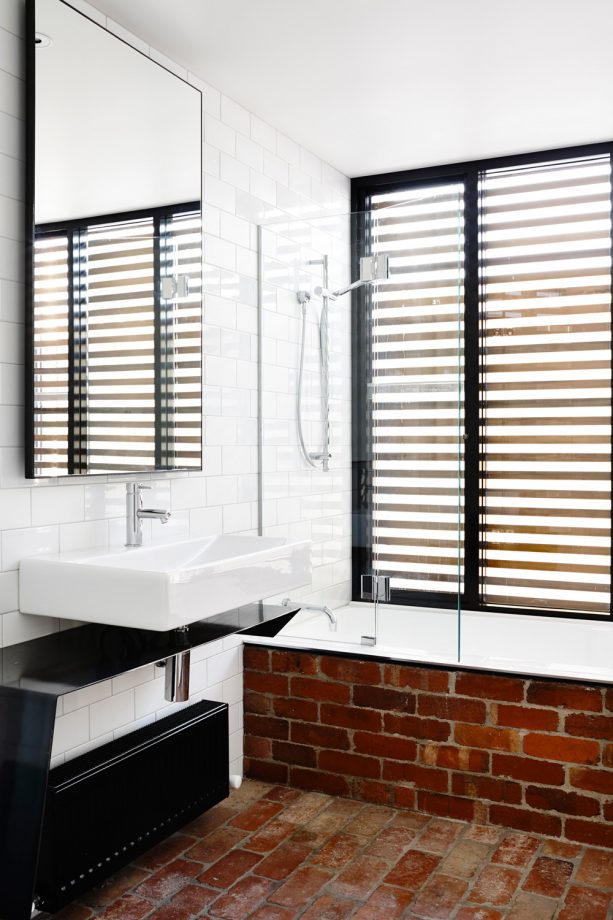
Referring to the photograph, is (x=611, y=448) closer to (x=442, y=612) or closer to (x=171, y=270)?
(x=442, y=612)

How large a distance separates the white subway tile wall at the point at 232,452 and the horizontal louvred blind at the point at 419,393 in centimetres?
18

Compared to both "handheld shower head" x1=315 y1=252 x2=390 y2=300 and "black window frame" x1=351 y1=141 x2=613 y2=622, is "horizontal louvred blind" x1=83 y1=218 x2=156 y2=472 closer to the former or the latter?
"handheld shower head" x1=315 y1=252 x2=390 y2=300

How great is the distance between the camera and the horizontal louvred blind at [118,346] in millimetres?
2623

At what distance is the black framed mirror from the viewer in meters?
2.45

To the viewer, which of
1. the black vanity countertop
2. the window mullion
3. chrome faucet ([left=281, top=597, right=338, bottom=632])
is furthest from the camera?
the window mullion

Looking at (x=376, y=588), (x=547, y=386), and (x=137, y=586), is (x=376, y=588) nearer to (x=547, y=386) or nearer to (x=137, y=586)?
(x=137, y=586)

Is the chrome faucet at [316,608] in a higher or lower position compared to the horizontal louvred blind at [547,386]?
lower

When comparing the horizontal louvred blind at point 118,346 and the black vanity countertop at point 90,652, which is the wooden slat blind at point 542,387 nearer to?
the horizontal louvred blind at point 118,346

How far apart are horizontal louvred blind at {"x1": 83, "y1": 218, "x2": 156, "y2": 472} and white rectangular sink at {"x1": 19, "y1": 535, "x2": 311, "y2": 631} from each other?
355 millimetres

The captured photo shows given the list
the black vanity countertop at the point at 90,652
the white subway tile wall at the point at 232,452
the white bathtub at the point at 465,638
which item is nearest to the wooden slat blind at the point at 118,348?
the white subway tile wall at the point at 232,452

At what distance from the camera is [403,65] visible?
3.13m

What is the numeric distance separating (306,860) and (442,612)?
1.03 meters

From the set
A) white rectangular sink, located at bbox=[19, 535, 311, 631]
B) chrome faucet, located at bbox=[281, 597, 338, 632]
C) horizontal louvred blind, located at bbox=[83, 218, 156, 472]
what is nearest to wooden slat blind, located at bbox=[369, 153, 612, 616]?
chrome faucet, located at bbox=[281, 597, 338, 632]

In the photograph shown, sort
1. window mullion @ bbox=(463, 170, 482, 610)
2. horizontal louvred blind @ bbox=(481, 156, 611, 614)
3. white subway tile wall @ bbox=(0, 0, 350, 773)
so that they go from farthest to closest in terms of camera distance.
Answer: window mullion @ bbox=(463, 170, 482, 610), horizontal louvred blind @ bbox=(481, 156, 611, 614), white subway tile wall @ bbox=(0, 0, 350, 773)
